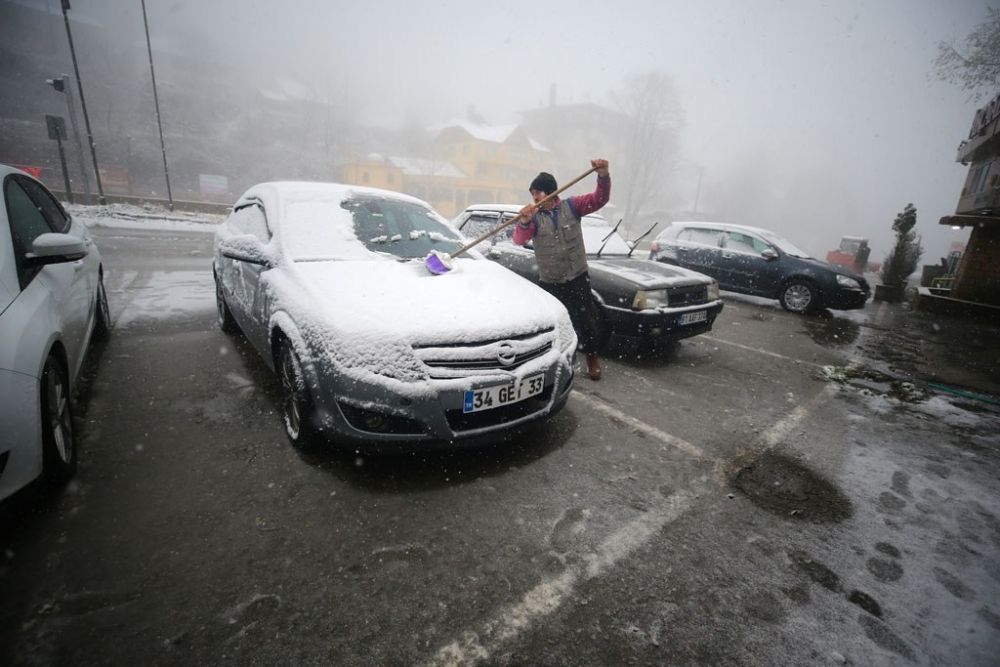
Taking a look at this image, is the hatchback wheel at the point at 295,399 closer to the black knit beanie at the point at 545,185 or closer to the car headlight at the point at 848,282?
the black knit beanie at the point at 545,185

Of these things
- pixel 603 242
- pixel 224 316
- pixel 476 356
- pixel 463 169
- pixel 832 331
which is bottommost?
pixel 832 331

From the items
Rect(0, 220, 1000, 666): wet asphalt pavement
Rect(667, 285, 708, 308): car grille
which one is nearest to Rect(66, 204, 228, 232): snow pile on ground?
Rect(0, 220, 1000, 666): wet asphalt pavement

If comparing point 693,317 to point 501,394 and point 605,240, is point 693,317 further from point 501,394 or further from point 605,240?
point 501,394

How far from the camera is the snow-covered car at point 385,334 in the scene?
222cm

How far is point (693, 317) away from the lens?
468cm

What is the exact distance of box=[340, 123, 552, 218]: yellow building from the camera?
44719 mm

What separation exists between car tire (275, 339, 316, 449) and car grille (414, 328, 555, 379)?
2.40 feet

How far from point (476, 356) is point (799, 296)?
8.40m

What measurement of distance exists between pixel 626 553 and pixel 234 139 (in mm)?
61445

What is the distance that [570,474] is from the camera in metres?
2.63

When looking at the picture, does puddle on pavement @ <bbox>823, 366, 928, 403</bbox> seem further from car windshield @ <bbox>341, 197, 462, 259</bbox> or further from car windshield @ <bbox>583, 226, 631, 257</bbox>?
car windshield @ <bbox>341, 197, 462, 259</bbox>

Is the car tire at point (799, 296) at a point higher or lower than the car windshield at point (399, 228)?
lower

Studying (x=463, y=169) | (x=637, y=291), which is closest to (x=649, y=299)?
(x=637, y=291)

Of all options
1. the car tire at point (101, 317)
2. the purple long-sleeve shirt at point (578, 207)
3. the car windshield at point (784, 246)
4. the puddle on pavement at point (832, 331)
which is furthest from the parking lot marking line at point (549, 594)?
the car windshield at point (784, 246)
